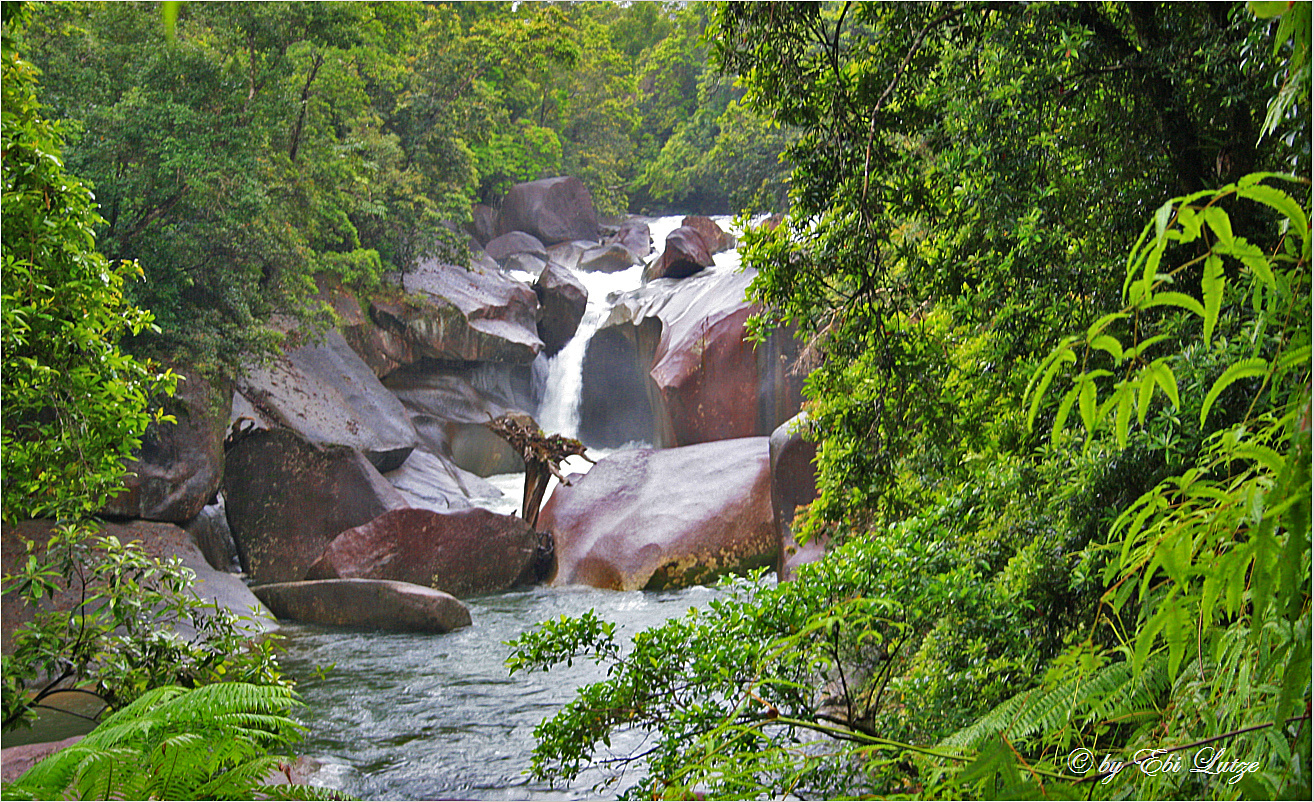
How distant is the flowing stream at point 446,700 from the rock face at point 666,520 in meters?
0.33

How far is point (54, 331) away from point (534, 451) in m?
8.03

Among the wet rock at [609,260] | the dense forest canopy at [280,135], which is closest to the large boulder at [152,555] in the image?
the dense forest canopy at [280,135]

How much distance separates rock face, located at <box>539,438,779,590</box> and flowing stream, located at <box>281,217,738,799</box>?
333 millimetres

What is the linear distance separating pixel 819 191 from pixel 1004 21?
109 centimetres

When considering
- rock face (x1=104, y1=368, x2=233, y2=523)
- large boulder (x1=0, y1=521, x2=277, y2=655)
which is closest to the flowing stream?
large boulder (x1=0, y1=521, x2=277, y2=655)

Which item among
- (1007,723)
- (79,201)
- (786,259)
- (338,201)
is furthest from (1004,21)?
(338,201)

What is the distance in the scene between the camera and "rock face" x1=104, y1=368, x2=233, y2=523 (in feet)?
31.5

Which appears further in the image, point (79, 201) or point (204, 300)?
point (204, 300)

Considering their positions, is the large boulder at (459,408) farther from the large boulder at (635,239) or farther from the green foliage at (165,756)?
the green foliage at (165,756)

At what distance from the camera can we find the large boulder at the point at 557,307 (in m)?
20.8

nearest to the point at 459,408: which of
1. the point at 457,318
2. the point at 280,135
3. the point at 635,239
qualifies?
the point at 457,318

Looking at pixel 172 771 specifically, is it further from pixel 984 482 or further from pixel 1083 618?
pixel 984 482

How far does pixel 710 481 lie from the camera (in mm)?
11469

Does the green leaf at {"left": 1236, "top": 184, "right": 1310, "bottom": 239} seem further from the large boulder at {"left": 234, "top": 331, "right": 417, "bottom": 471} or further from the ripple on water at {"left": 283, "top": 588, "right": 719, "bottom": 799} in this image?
the large boulder at {"left": 234, "top": 331, "right": 417, "bottom": 471}
